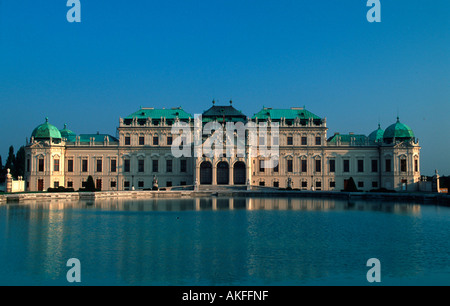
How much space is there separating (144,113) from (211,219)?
5326 cm

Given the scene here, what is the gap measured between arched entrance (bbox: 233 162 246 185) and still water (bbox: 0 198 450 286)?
4232 centimetres

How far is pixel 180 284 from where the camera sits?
677 inches

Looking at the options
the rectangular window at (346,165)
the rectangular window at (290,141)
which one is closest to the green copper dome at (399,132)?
the rectangular window at (346,165)

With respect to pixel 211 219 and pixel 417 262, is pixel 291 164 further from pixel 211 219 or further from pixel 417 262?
pixel 417 262

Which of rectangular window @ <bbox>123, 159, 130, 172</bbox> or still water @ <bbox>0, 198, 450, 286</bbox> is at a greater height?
rectangular window @ <bbox>123, 159, 130, 172</bbox>

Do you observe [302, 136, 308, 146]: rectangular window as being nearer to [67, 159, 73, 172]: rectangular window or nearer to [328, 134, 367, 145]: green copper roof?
[328, 134, 367, 145]: green copper roof

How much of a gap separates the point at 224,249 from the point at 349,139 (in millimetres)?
67605

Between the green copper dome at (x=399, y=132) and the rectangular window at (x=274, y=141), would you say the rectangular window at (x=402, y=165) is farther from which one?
the rectangular window at (x=274, y=141)

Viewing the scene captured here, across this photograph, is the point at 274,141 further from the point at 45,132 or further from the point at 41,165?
the point at 41,165

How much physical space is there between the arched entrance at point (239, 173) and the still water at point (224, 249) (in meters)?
42.3

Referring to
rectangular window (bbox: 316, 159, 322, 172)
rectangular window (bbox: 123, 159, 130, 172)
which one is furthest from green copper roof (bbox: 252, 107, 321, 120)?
rectangular window (bbox: 123, 159, 130, 172)

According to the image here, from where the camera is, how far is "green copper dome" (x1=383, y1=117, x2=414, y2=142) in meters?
80.6

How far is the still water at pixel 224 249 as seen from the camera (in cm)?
1820

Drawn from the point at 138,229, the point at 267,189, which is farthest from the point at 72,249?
the point at 267,189
